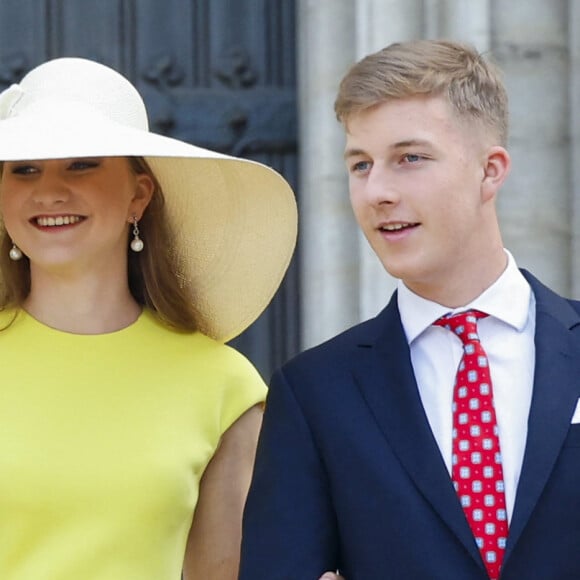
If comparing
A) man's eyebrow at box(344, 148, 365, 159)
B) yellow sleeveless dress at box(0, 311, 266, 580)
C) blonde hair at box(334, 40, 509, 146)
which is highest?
blonde hair at box(334, 40, 509, 146)

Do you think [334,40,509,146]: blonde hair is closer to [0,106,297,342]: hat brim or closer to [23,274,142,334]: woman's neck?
[0,106,297,342]: hat brim

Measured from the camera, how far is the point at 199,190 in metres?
3.18

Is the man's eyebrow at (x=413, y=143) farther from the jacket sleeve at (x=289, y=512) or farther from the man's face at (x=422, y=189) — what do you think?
the jacket sleeve at (x=289, y=512)

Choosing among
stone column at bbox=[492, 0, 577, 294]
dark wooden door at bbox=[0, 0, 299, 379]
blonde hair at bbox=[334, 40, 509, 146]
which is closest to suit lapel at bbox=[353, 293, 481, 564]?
blonde hair at bbox=[334, 40, 509, 146]

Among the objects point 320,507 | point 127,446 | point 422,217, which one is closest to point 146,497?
point 127,446

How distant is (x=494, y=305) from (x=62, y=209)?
80 cm

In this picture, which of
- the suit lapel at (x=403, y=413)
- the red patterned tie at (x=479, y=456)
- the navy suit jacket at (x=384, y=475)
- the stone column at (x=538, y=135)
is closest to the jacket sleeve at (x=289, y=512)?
the navy suit jacket at (x=384, y=475)

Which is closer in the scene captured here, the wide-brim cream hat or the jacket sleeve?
the jacket sleeve

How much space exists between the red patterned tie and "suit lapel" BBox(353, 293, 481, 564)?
0.07ft

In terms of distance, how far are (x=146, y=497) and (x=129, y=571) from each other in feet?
0.43

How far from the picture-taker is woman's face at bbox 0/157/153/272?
2.87 metres

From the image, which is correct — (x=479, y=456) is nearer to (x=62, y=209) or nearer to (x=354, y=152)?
(x=354, y=152)

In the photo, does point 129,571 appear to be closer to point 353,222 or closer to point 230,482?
point 230,482

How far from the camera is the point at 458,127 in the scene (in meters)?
2.53
